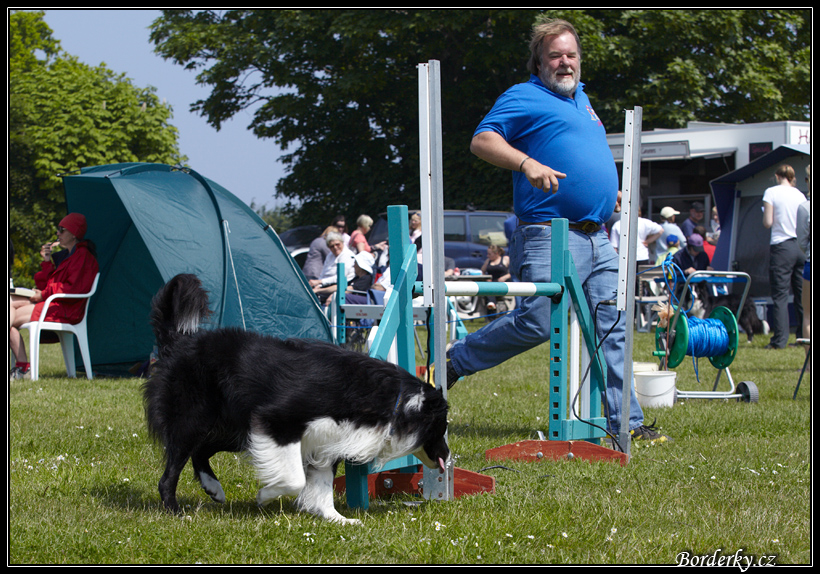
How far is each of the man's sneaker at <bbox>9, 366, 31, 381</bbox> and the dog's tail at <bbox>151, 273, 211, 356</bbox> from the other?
5073 millimetres

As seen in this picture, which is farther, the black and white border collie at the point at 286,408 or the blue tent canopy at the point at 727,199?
the blue tent canopy at the point at 727,199

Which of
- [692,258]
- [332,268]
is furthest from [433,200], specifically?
[692,258]

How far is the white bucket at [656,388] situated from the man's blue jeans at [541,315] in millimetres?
1639

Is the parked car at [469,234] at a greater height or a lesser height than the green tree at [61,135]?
lesser

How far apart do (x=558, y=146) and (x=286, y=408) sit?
2008 mm

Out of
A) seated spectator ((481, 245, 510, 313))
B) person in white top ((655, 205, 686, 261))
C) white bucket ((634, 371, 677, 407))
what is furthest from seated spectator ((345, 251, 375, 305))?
white bucket ((634, 371, 677, 407))

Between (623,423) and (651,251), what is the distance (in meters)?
9.62

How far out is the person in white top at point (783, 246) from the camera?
8.99 m

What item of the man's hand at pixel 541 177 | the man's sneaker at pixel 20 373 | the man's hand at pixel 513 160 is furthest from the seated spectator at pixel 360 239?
the man's hand at pixel 541 177

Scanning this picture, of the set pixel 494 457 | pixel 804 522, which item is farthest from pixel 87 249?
pixel 804 522

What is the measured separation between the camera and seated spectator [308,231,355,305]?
10977 mm

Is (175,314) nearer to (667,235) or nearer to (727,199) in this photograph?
(667,235)

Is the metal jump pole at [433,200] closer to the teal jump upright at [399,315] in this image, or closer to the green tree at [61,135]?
the teal jump upright at [399,315]

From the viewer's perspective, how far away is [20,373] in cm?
771
